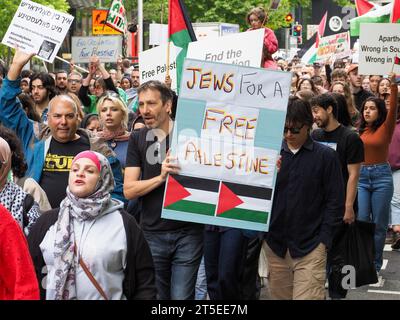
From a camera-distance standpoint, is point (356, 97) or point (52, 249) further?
point (356, 97)

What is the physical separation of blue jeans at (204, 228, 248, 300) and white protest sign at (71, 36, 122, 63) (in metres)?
11.2

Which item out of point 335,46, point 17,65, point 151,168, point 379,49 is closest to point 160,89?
point 151,168

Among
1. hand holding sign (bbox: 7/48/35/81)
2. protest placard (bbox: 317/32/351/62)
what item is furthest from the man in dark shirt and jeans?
protest placard (bbox: 317/32/351/62)

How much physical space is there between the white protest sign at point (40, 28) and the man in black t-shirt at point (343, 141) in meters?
4.13

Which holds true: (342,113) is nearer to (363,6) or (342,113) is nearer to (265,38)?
(265,38)

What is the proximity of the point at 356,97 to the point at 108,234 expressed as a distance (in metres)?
9.22

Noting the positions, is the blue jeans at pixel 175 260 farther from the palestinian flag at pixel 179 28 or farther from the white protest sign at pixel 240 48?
the palestinian flag at pixel 179 28

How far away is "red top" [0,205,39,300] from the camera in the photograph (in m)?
4.06

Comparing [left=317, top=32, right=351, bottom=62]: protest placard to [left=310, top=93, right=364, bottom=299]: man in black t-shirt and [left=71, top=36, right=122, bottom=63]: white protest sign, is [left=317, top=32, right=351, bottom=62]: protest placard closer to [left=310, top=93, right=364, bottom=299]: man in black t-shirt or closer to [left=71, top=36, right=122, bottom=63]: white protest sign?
[left=71, top=36, right=122, bottom=63]: white protest sign

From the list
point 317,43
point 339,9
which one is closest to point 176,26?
point 317,43

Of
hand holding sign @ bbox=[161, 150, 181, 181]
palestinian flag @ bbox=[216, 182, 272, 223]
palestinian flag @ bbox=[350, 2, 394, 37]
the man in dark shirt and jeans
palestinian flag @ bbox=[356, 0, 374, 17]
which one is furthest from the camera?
palestinian flag @ bbox=[356, 0, 374, 17]

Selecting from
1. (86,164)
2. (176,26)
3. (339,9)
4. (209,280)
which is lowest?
(209,280)
